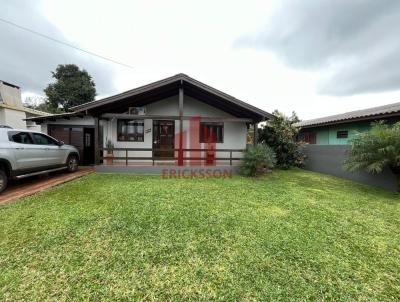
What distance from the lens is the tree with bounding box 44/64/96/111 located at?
1091 inches

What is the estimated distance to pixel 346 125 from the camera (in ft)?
34.4

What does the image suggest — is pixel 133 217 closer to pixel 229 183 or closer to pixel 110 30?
pixel 229 183

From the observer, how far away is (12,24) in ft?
31.5

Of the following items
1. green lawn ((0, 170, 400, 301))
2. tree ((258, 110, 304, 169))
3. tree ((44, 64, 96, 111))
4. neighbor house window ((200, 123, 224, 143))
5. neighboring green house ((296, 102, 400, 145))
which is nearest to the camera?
green lawn ((0, 170, 400, 301))

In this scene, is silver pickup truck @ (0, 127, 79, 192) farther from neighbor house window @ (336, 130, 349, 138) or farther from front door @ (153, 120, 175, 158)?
neighbor house window @ (336, 130, 349, 138)

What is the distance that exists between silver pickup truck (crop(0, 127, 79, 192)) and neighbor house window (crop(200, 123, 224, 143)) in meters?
6.19

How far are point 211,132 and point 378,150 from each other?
675 cm

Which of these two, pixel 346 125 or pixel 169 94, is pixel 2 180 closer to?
pixel 169 94

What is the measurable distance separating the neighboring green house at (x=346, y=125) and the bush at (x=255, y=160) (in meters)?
3.06

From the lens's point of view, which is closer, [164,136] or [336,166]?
[336,166]

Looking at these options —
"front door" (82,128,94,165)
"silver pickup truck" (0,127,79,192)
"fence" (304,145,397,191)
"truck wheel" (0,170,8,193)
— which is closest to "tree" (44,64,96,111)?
A: "front door" (82,128,94,165)

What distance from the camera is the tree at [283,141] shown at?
1105cm

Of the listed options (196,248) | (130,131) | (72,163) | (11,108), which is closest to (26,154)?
(72,163)

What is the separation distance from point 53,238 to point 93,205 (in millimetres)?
Answer: 1412
